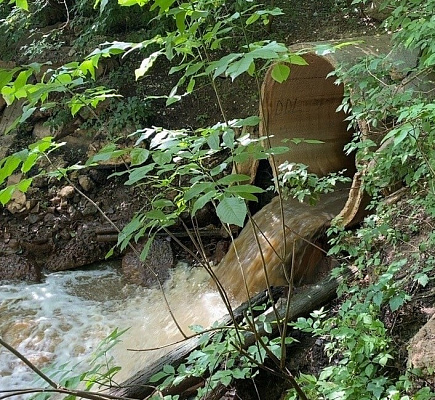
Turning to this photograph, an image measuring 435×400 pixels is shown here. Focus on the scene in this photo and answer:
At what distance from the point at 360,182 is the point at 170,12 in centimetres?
262

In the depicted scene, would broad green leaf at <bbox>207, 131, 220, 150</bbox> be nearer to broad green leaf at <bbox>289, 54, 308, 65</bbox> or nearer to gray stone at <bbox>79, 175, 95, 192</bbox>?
broad green leaf at <bbox>289, 54, 308, 65</bbox>

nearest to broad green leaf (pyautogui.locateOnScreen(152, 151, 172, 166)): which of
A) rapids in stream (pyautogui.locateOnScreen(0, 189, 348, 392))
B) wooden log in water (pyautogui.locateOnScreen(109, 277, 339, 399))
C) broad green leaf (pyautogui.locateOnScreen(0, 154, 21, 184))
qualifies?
broad green leaf (pyautogui.locateOnScreen(0, 154, 21, 184))

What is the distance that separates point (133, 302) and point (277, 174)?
11.3ft

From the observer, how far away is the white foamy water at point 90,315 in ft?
13.1

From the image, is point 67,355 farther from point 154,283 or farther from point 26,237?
point 26,237

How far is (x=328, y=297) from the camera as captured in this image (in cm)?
329

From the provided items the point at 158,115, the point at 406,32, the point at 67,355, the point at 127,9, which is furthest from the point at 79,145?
the point at 406,32

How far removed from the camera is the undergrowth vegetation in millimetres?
1312

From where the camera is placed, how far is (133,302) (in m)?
4.75

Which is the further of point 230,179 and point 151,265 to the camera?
point 151,265

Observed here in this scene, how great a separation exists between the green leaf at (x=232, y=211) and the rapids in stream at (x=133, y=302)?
2.65 meters

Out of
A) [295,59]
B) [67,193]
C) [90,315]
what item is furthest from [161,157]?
[67,193]

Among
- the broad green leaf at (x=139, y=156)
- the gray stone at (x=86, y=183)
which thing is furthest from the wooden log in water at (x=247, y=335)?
the gray stone at (x=86, y=183)

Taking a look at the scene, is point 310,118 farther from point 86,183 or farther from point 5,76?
point 5,76
